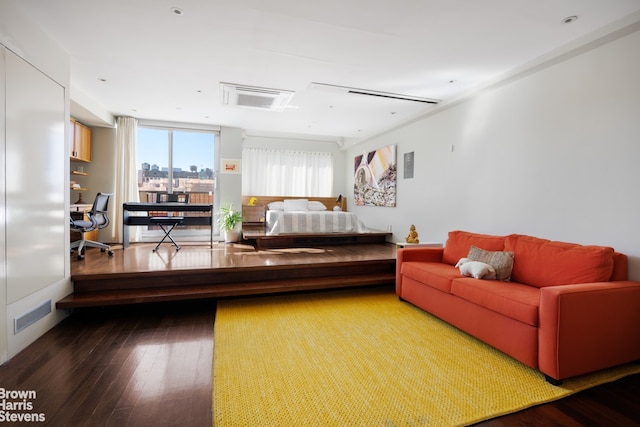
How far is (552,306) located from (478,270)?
770mm

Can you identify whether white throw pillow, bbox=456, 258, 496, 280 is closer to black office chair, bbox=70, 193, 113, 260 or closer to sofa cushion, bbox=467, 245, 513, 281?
sofa cushion, bbox=467, 245, 513, 281

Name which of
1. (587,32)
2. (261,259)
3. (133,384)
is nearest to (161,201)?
(261,259)

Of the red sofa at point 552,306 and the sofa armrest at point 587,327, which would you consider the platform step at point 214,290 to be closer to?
the red sofa at point 552,306

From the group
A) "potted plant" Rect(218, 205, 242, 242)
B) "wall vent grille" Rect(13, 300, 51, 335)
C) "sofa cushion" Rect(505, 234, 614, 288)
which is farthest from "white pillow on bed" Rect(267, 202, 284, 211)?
"sofa cushion" Rect(505, 234, 614, 288)

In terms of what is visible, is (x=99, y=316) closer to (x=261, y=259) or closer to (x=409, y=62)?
(x=261, y=259)

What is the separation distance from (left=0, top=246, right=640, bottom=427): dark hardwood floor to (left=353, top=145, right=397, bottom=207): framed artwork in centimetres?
409

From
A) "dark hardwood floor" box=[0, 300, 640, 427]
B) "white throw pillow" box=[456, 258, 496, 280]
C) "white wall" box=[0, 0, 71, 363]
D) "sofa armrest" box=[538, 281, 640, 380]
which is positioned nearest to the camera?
"dark hardwood floor" box=[0, 300, 640, 427]

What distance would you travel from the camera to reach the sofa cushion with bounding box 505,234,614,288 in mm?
2172

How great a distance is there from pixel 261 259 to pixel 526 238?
3061 millimetres

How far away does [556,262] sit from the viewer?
2.42 metres

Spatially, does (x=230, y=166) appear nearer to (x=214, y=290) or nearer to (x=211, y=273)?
(x=211, y=273)

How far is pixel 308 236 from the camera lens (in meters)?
5.37

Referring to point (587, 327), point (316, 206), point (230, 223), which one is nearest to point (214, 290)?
point (230, 223)

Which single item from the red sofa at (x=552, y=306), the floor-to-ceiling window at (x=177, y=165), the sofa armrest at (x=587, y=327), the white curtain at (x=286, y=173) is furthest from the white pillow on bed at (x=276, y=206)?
the sofa armrest at (x=587, y=327)
